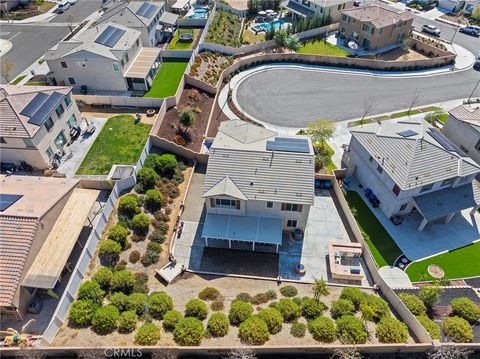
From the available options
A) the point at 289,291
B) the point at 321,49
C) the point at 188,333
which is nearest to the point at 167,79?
the point at 321,49

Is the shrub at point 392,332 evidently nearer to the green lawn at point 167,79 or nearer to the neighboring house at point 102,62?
the green lawn at point 167,79

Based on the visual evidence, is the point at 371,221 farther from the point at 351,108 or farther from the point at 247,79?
the point at 247,79

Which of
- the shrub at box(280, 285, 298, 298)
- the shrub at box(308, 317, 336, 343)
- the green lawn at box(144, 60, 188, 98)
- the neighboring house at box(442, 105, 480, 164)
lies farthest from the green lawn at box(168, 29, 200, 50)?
the shrub at box(308, 317, 336, 343)

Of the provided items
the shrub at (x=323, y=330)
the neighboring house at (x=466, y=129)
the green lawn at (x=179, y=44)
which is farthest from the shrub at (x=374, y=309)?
the green lawn at (x=179, y=44)

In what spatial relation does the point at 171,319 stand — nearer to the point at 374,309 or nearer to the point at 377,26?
the point at 374,309

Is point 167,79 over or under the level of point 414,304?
over

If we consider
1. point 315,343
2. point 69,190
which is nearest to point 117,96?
point 69,190
